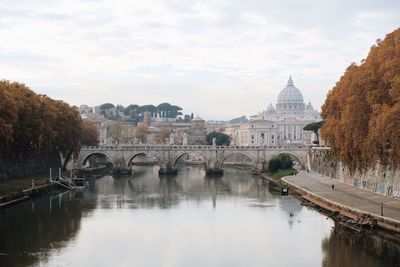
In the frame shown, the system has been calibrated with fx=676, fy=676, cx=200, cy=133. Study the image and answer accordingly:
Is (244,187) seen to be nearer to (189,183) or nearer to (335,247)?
(189,183)

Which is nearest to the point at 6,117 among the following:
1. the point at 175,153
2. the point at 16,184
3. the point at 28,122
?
the point at 28,122

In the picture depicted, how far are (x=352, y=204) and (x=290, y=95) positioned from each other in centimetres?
13414

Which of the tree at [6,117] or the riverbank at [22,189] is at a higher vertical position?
the tree at [6,117]

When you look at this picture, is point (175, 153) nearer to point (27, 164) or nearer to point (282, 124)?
point (27, 164)

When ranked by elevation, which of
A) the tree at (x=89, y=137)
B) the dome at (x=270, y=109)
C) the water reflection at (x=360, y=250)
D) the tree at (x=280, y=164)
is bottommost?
the water reflection at (x=360, y=250)

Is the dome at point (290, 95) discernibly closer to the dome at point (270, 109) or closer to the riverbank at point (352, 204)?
the dome at point (270, 109)

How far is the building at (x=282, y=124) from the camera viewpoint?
120938mm

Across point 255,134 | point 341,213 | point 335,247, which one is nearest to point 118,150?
point 341,213

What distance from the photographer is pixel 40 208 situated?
3669 cm

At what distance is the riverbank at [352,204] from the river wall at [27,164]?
62.4 feet

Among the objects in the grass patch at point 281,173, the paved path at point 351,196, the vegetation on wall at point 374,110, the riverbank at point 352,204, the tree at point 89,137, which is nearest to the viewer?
the vegetation on wall at point 374,110

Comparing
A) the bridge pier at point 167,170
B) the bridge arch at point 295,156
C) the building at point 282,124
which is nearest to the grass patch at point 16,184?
the bridge pier at point 167,170

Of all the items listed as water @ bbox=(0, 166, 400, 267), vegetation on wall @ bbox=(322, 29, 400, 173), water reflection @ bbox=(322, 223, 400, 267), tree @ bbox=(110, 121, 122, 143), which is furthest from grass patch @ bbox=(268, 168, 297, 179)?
tree @ bbox=(110, 121, 122, 143)

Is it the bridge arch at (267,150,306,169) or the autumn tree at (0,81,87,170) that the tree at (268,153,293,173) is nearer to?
the bridge arch at (267,150,306,169)
